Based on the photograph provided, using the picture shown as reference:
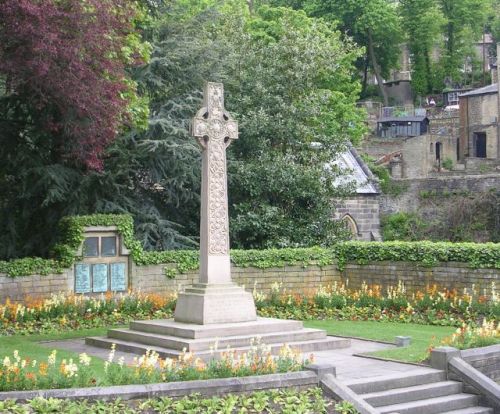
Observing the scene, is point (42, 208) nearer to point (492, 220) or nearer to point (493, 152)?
point (492, 220)

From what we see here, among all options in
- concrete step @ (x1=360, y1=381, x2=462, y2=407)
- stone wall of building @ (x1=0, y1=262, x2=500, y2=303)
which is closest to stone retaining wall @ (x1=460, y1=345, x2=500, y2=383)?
concrete step @ (x1=360, y1=381, x2=462, y2=407)

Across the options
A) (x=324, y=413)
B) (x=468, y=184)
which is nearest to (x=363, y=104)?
(x=468, y=184)

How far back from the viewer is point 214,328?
15.1 metres

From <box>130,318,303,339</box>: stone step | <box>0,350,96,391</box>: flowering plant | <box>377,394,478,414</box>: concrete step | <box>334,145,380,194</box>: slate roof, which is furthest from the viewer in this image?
<box>334,145,380,194</box>: slate roof

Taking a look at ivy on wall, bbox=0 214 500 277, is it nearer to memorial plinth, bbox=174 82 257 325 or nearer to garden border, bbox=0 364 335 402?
memorial plinth, bbox=174 82 257 325

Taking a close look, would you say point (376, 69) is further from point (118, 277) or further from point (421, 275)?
point (118, 277)

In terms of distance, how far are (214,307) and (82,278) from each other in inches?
298

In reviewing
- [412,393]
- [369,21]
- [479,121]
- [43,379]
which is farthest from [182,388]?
[369,21]

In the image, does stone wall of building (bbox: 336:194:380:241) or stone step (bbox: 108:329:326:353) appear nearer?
stone step (bbox: 108:329:326:353)

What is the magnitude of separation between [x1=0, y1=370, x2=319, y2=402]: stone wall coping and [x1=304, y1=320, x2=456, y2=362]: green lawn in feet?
11.1

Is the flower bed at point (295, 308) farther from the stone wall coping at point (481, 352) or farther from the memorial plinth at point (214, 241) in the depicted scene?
the stone wall coping at point (481, 352)

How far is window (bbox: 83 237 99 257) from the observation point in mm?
22484

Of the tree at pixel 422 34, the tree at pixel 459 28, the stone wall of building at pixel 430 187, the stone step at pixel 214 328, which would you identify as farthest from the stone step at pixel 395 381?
the tree at pixel 459 28

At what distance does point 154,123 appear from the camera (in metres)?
25.6
